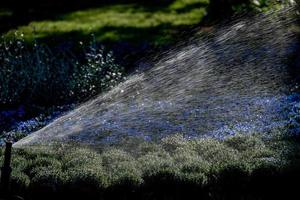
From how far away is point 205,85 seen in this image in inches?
366

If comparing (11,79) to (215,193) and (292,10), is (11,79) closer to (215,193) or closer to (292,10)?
(292,10)

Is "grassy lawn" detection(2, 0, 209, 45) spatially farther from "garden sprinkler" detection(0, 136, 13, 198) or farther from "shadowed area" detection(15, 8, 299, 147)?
"garden sprinkler" detection(0, 136, 13, 198)

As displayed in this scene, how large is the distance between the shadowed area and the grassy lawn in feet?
4.41

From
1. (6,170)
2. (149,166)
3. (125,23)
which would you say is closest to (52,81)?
(125,23)

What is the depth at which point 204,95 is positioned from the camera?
8.75m

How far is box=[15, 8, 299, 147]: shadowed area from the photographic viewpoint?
297 inches

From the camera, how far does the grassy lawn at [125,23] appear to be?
1339 centimetres

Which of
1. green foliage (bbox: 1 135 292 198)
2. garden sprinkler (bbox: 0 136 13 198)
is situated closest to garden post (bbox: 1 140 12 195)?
garden sprinkler (bbox: 0 136 13 198)

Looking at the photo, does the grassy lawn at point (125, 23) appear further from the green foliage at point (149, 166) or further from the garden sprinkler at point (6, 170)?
the garden sprinkler at point (6, 170)

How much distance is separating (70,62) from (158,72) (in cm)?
184

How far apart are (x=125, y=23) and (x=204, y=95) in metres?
6.00

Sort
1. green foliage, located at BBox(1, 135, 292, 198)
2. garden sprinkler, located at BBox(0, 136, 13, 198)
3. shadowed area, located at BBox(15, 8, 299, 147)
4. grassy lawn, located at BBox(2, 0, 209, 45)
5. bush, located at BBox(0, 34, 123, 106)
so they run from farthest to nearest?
grassy lawn, located at BBox(2, 0, 209, 45) < bush, located at BBox(0, 34, 123, 106) < shadowed area, located at BBox(15, 8, 299, 147) < green foliage, located at BBox(1, 135, 292, 198) < garden sprinkler, located at BBox(0, 136, 13, 198)

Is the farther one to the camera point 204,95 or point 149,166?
point 204,95

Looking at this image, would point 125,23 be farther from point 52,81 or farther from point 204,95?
point 204,95
